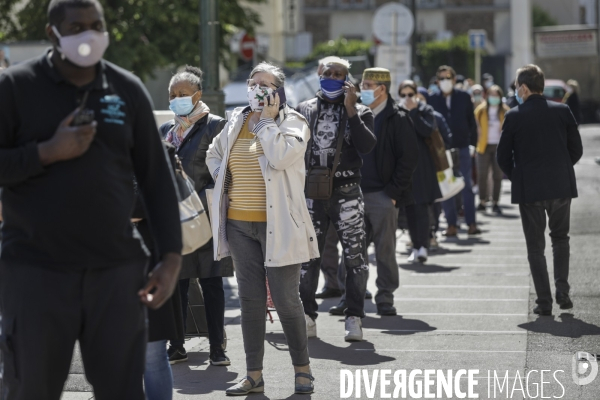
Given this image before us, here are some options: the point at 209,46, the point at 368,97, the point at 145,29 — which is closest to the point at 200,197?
the point at 368,97

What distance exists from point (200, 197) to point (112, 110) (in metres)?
3.60

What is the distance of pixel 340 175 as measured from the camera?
7.94 m

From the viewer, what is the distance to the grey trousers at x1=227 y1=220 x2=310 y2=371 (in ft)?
21.0

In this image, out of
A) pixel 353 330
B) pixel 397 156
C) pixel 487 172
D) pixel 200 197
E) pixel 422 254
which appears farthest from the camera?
pixel 487 172

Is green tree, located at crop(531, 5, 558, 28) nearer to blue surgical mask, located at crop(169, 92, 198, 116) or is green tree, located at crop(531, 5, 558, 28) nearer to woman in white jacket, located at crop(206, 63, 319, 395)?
blue surgical mask, located at crop(169, 92, 198, 116)

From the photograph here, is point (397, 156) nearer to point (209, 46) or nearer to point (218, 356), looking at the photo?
point (209, 46)

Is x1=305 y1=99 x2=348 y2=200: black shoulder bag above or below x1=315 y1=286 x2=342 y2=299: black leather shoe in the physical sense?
above

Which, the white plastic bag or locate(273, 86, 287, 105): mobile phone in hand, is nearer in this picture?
locate(273, 86, 287, 105): mobile phone in hand

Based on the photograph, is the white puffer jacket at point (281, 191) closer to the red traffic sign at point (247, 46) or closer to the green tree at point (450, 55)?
the red traffic sign at point (247, 46)

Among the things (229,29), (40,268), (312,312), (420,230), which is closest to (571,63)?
(229,29)

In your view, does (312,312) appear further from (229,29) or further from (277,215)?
(229,29)

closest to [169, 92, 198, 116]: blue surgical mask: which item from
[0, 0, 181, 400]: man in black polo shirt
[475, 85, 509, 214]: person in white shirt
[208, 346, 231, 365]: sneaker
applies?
[208, 346, 231, 365]: sneaker

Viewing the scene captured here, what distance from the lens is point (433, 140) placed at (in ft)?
39.7

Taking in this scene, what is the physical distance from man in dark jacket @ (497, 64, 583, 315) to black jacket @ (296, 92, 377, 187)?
158cm
